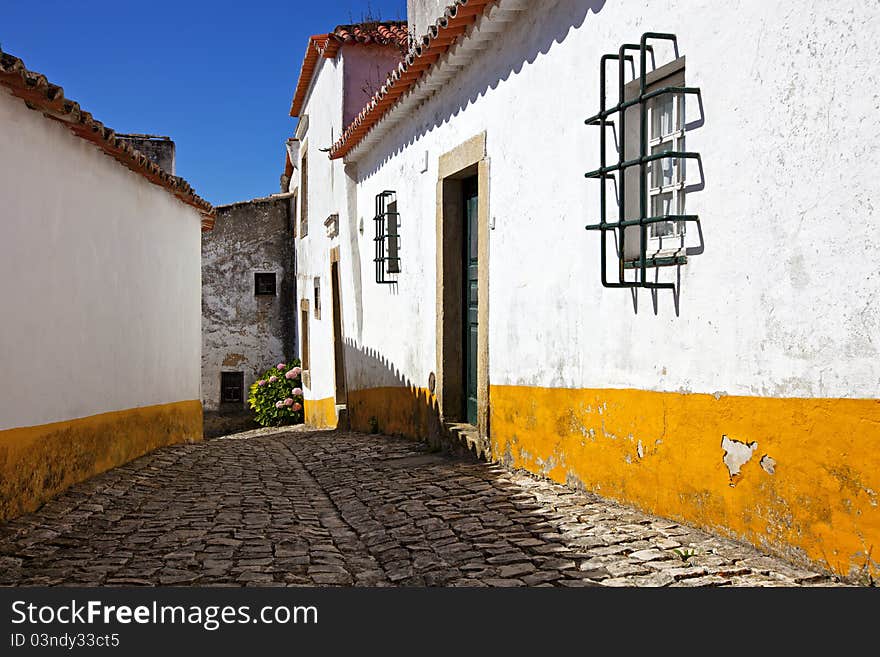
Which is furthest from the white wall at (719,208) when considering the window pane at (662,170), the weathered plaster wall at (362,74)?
the weathered plaster wall at (362,74)

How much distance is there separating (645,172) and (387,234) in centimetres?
672

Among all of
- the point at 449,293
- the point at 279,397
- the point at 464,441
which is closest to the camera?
the point at 464,441

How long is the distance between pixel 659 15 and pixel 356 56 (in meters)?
10.9

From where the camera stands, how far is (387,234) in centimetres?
1185

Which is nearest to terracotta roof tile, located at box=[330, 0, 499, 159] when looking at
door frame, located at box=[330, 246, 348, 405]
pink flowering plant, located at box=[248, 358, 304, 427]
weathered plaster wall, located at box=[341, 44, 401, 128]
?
weathered plaster wall, located at box=[341, 44, 401, 128]

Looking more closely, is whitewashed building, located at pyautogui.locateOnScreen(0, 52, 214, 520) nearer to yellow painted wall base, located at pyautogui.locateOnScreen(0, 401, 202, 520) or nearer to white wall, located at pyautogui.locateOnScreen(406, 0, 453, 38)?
yellow painted wall base, located at pyautogui.locateOnScreen(0, 401, 202, 520)

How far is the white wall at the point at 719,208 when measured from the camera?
A: 4.08 metres

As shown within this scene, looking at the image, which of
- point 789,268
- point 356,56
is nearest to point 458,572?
point 789,268

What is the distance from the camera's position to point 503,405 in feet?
25.8

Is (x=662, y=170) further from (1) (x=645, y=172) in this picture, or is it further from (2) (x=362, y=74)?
(2) (x=362, y=74)

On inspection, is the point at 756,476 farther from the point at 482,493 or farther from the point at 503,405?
the point at 503,405

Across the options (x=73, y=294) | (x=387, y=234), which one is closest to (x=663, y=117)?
(x=73, y=294)

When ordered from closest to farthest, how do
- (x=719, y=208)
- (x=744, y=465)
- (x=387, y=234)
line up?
(x=744, y=465) < (x=719, y=208) < (x=387, y=234)

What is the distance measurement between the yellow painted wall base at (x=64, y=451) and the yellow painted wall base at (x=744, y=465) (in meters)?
3.62
